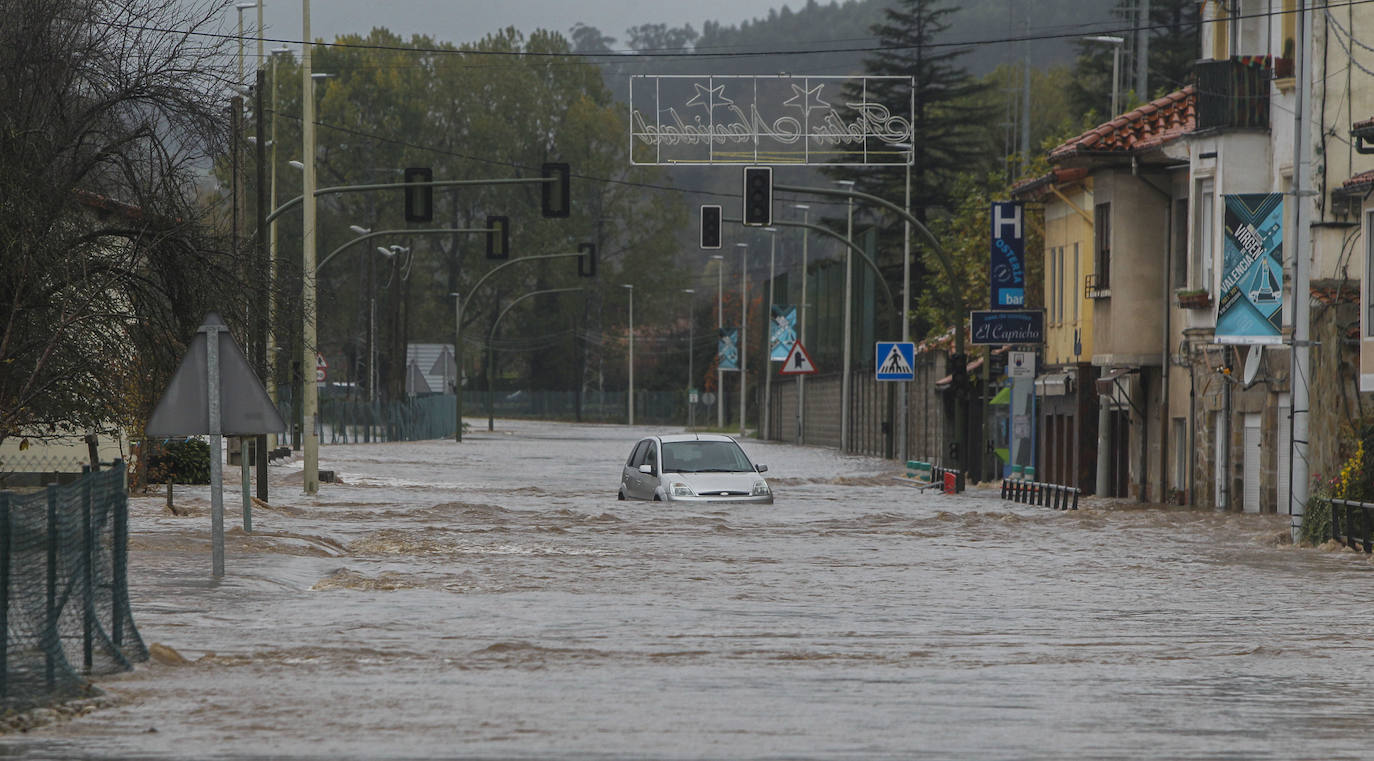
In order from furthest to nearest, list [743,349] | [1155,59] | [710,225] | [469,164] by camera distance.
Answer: [469,164]
[743,349]
[1155,59]
[710,225]

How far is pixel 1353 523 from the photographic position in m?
25.7

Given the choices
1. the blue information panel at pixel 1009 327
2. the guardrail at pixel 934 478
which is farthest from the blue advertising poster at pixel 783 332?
the blue information panel at pixel 1009 327

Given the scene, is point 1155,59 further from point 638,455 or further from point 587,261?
point 638,455

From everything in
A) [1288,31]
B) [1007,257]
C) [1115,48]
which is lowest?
[1007,257]

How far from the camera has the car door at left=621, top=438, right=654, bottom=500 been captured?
34562mm

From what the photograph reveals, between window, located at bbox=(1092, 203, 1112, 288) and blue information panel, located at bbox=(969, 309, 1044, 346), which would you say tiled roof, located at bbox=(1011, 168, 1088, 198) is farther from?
blue information panel, located at bbox=(969, 309, 1044, 346)

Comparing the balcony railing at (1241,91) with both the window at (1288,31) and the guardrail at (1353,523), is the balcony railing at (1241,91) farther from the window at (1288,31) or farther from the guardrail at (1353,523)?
the guardrail at (1353,523)

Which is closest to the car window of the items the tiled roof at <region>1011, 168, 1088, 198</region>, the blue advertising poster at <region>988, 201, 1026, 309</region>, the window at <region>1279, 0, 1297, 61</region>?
the window at <region>1279, 0, 1297, 61</region>

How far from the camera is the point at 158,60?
24.6 meters

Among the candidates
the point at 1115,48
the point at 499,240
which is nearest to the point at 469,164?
the point at 1115,48

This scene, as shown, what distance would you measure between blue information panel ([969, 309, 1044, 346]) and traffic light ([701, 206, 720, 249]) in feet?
17.8

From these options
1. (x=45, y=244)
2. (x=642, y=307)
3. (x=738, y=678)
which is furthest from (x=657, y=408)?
(x=738, y=678)

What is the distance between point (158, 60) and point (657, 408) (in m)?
129

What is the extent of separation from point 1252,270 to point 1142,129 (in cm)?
1252
